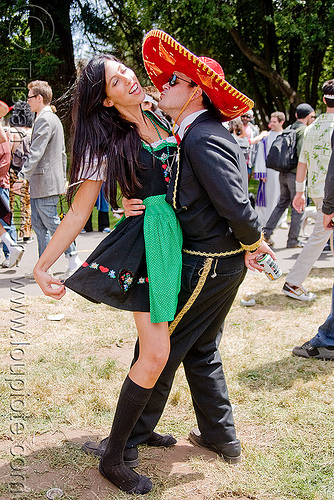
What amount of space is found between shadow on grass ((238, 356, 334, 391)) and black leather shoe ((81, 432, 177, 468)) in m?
0.87

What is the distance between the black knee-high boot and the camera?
8.02 ft

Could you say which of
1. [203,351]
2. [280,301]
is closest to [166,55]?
[203,351]

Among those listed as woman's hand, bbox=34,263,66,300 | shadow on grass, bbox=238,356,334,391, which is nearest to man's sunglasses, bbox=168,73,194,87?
woman's hand, bbox=34,263,66,300

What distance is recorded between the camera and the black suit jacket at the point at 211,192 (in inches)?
89.6

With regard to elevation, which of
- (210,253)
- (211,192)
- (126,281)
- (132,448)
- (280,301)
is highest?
(211,192)

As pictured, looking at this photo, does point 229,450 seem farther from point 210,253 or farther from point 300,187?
point 300,187

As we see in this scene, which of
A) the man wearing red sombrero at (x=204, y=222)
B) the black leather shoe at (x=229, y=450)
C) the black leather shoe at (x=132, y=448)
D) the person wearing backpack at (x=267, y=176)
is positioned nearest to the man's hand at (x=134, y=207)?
the man wearing red sombrero at (x=204, y=222)

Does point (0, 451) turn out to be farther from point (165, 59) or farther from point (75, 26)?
point (75, 26)

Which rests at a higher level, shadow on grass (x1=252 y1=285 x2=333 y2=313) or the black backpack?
the black backpack

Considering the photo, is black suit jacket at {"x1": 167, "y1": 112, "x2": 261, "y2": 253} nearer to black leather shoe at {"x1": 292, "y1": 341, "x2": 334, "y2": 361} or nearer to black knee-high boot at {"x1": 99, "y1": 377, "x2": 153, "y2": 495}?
black knee-high boot at {"x1": 99, "y1": 377, "x2": 153, "y2": 495}

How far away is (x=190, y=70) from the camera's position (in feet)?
8.04

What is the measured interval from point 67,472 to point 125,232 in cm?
122

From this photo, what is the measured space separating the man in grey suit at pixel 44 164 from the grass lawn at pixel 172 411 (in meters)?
1.48

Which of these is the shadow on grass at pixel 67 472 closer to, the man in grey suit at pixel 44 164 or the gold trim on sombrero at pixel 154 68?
the gold trim on sombrero at pixel 154 68
